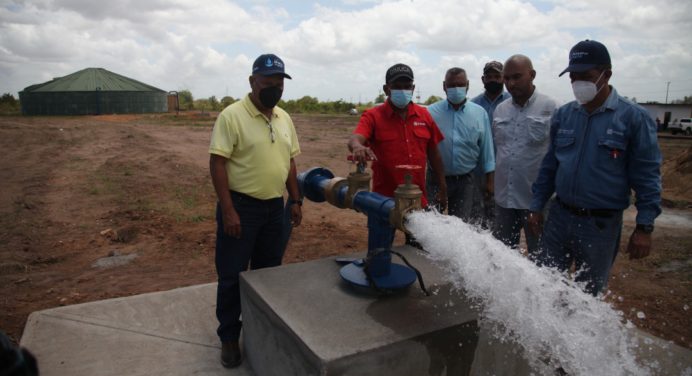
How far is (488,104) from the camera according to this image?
426 cm

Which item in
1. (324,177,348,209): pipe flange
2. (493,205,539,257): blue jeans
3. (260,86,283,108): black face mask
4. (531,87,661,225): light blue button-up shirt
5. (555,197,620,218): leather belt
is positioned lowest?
(493,205,539,257): blue jeans

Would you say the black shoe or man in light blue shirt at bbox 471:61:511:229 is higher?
man in light blue shirt at bbox 471:61:511:229

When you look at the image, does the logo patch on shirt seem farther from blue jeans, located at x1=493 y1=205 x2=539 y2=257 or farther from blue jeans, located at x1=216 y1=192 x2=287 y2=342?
blue jeans, located at x1=216 y1=192 x2=287 y2=342

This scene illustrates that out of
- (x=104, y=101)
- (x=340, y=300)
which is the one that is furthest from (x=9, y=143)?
(x=104, y=101)

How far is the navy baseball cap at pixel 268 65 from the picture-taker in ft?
8.77

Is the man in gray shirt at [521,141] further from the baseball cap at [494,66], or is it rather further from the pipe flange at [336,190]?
the pipe flange at [336,190]

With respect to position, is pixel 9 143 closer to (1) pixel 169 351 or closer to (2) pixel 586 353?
(1) pixel 169 351

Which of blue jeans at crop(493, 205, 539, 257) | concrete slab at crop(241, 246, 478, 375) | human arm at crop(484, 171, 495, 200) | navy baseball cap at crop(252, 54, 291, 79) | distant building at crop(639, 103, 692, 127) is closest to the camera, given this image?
concrete slab at crop(241, 246, 478, 375)

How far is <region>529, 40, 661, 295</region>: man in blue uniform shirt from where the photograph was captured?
95.7 inches

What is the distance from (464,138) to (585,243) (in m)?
1.38

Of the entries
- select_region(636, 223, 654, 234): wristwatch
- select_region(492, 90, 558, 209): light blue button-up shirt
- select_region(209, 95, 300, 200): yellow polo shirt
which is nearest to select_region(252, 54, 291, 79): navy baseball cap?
select_region(209, 95, 300, 200): yellow polo shirt

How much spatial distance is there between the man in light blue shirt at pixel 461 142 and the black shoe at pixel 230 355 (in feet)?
6.24

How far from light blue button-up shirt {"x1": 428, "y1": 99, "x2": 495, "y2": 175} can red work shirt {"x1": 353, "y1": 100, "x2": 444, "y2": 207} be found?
1.47 feet

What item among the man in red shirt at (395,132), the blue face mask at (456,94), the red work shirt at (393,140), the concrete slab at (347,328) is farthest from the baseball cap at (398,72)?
the concrete slab at (347,328)
